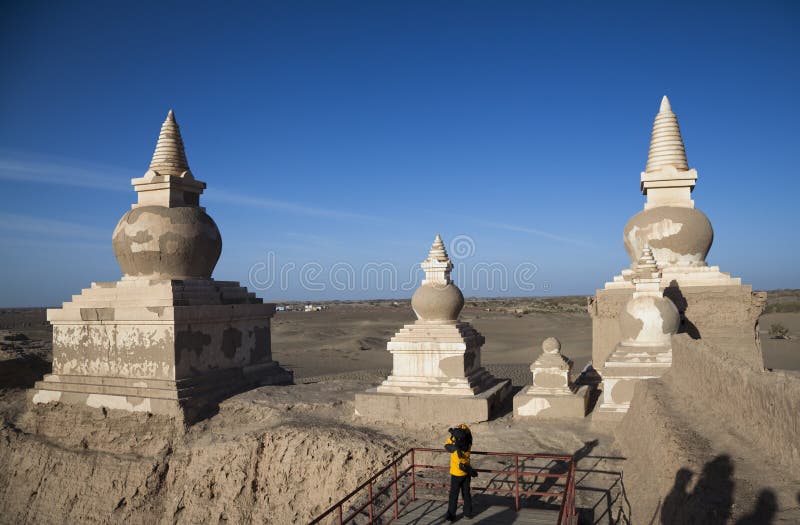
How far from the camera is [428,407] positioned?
1007 centimetres

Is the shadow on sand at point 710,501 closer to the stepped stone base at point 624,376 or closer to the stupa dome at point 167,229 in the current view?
the stepped stone base at point 624,376

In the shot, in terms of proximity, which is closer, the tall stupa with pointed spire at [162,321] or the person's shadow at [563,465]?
the person's shadow at [563,465]

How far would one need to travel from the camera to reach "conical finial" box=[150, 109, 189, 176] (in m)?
12.9

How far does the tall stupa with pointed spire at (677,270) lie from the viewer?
11.5 meters

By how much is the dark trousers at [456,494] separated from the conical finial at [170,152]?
9254 mm

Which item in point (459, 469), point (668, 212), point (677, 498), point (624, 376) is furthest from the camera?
point (668, 212)

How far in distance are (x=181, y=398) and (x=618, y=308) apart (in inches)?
330

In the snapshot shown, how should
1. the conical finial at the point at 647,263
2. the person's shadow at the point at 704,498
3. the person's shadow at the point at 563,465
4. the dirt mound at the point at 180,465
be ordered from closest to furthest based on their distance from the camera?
the person's shadow at the point at 704,498, the person's shadow at the point at 563,465, the dirt mound at the point at 180,465, the conical finial at the point at 647,263

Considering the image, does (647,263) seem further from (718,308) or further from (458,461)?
(458,461)

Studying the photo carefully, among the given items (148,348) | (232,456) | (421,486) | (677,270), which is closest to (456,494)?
(421,486)

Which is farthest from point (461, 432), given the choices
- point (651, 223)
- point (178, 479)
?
point (651, 223)

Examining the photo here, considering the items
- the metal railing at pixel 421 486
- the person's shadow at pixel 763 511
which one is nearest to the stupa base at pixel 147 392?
the metal railing at pixel 421 486

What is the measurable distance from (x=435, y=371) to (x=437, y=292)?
4.49 feet

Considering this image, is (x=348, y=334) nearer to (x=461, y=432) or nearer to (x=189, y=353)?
(x=189, y=353)
